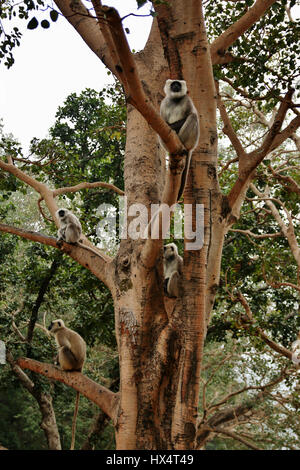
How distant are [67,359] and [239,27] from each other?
404cm

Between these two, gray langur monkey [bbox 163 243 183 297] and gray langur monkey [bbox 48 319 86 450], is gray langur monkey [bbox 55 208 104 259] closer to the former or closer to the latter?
gray langur monkey [bbox 163 243 183 297]

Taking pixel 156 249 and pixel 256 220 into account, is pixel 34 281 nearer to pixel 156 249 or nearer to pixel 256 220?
pixel 256 220

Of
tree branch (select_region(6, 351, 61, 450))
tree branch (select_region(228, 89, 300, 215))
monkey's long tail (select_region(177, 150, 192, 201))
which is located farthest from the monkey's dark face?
tree branch (select_region(6, 351, 61, 450))

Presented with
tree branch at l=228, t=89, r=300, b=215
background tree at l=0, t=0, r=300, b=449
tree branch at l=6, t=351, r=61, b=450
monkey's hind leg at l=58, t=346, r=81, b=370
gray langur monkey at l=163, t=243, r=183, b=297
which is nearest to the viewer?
background tree at l=0, t=0, r=300, b=449

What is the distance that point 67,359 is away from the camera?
5617mm

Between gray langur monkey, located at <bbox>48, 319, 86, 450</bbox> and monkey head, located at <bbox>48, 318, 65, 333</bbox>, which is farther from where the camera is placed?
monkey head, located at <bbox>48, 318, 65, 333</bbox>

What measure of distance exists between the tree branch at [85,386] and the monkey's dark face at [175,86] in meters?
2.59

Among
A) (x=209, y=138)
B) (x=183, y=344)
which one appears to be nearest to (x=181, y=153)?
(x=209, y=138)

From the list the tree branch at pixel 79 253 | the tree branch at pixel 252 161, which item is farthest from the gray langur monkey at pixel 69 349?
the tree branch at pixel 252 161

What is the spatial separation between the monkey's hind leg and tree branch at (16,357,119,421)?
118 cm

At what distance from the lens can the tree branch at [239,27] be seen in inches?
176

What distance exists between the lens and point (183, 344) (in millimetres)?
3617

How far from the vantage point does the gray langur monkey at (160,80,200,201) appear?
4.01 m
